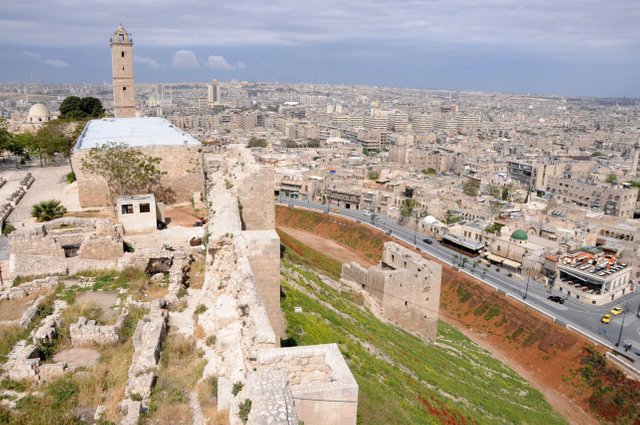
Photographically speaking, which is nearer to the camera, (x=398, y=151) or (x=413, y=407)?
(x=413, y=407)

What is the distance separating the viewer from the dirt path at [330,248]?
44.8 metres

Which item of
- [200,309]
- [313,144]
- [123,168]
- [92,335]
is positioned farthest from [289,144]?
[92,335]

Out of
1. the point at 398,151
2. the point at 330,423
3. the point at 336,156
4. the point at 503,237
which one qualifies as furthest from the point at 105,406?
the point at 398,151

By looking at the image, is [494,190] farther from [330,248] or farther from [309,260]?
[309,260]

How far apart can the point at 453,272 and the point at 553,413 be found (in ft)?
59.2

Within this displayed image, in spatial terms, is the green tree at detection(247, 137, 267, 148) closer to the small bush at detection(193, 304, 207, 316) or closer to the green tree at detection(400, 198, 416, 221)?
the green tree at detection(400, 198, 416, 221)

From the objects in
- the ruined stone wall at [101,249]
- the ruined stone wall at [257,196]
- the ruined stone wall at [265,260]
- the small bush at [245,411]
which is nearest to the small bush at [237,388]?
the small bush at [245,411]

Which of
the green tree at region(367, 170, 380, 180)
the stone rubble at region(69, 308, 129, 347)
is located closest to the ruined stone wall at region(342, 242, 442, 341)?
the stone rubble at region(69, 308, 129, 347)

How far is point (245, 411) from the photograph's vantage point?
5840 millimetres

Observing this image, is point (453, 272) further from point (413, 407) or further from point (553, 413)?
point (413, 407)

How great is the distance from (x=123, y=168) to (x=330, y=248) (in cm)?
2873

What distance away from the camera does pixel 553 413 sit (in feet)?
76.1

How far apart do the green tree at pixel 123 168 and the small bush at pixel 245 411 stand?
1729 centimetres

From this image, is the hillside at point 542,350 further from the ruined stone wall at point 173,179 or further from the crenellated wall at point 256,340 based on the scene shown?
the crenellated wall at point 256,340
